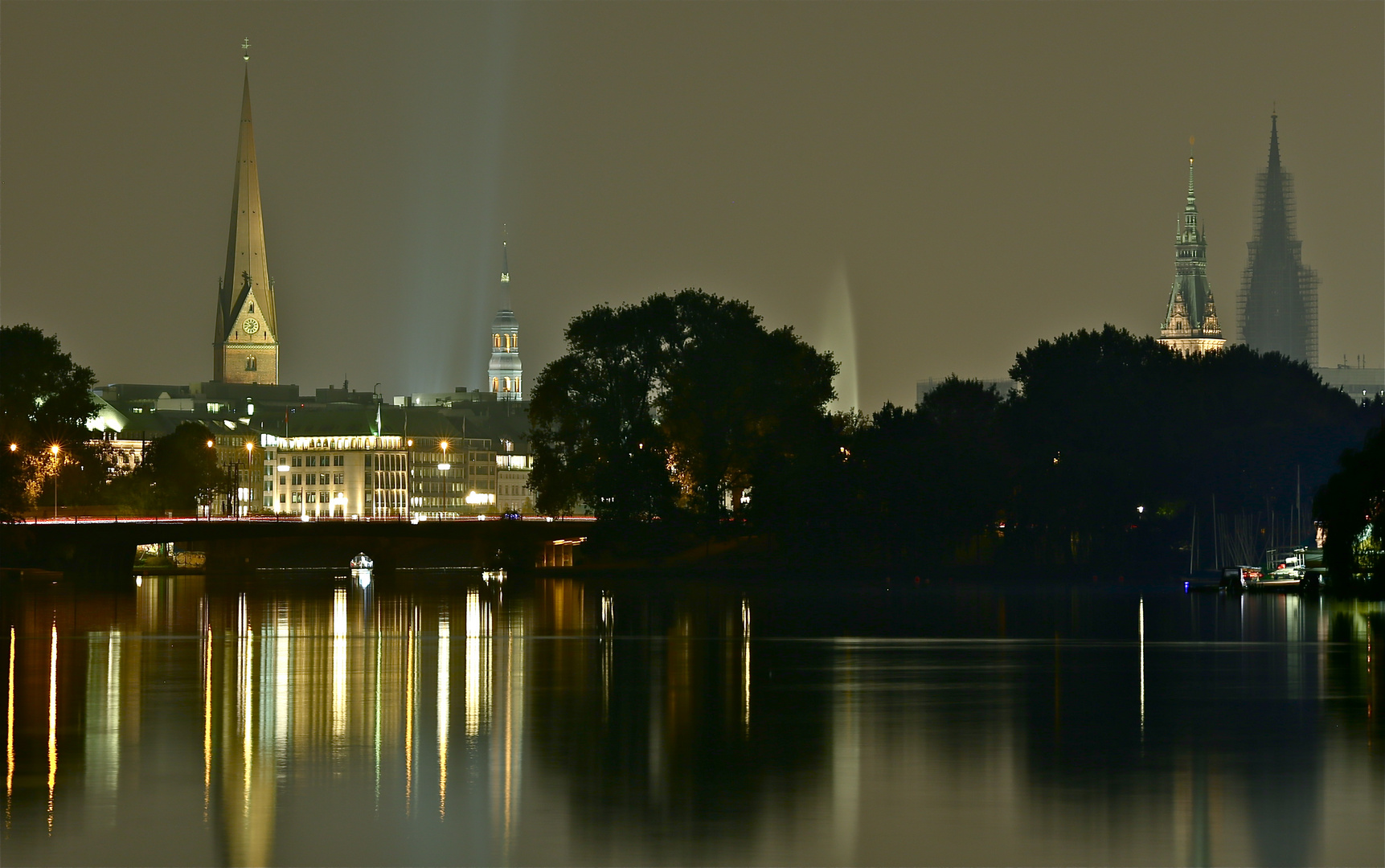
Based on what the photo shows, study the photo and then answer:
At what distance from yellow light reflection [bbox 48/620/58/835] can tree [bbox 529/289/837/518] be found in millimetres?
75688

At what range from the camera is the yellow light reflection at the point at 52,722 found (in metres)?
32.4

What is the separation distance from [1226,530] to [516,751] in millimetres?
99134

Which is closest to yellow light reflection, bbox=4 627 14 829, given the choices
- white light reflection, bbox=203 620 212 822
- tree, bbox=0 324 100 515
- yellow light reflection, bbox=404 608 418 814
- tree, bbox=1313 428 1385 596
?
white light reflection, bbox=203 620 212 822

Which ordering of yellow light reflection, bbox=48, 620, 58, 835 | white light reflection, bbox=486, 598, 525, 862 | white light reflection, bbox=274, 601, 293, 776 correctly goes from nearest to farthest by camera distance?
white light reflection, bbox=486, 598, 525, 862, yellow light reflection, bbox=48, 620, 58, 835, white light reflection, bbox=274, 601, 293, 776

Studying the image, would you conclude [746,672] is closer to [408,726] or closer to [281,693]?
[281,693]

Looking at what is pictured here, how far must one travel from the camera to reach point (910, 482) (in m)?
128

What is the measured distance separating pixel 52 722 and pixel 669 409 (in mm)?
96351

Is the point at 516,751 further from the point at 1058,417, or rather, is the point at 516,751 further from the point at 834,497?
the point at 1058,417

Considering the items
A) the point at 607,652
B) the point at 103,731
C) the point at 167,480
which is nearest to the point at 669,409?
the point at 167,480

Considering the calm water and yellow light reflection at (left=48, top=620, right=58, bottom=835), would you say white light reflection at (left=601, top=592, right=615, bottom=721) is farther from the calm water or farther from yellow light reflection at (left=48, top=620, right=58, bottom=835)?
yellow light reflection at (left=48, top=620, right=58, bottom=835)

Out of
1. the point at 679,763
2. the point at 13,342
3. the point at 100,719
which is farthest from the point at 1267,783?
the point at 13,342

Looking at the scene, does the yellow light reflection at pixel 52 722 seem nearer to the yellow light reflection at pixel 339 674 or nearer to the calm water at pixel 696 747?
the calm water at pixel 696 747

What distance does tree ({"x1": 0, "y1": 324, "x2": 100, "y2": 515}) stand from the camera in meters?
140

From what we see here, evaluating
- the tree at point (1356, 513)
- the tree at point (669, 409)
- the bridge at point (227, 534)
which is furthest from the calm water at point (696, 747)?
the tree at point (669, 409)
